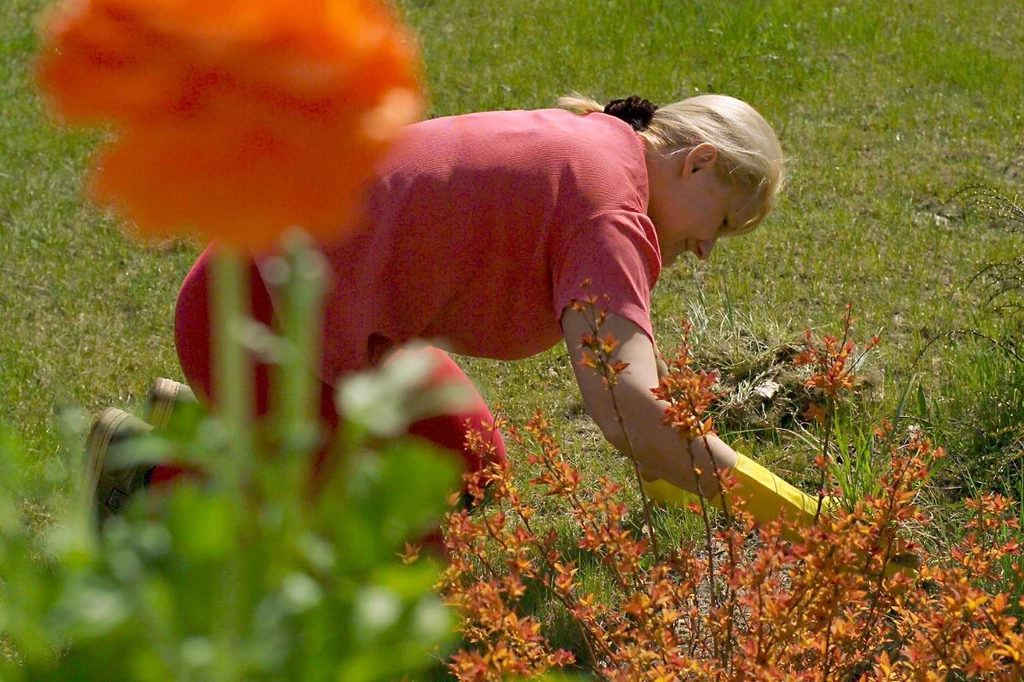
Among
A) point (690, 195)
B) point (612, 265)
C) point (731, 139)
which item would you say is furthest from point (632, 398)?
point (731, 139)

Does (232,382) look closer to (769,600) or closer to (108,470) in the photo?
(769,600)

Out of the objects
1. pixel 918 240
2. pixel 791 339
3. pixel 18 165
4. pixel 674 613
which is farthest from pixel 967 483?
pixel 18 165

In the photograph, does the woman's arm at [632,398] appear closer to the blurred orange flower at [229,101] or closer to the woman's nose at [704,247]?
the woman's nose at [704,247]

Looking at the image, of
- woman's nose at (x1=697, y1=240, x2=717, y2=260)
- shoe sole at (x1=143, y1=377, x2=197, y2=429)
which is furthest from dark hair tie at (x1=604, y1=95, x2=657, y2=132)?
shoe sole at (x1=143, y1=377, x2=197, y2=429)

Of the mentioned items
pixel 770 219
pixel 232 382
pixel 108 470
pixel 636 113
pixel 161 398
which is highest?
pixel 232 382

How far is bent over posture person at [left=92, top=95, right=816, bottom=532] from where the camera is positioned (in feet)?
5.81

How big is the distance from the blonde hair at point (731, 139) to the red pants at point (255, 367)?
0.57 m

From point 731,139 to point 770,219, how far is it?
93.0 inches

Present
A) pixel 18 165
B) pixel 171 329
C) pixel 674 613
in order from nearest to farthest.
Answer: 1. pixel 674 613
2. pixel 171 329
3. pixel 18 165

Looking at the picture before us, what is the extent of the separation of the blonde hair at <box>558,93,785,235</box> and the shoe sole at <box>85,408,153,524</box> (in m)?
1.19

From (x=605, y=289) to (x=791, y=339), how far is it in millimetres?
1626

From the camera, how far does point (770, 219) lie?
432 centimetres

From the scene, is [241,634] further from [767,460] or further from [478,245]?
[767,460]

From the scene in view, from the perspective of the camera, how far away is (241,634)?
0.39 metres
